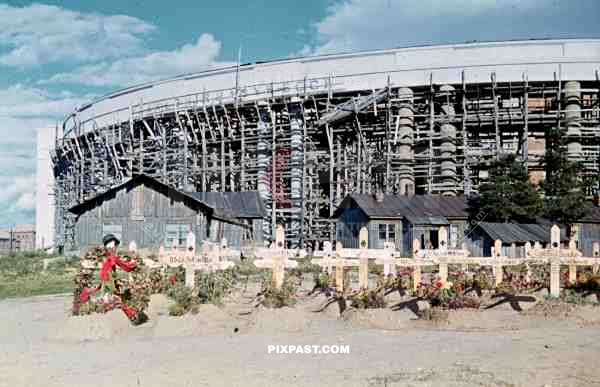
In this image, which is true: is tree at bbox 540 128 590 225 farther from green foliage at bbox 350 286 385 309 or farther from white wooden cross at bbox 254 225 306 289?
green foliage at bbox 350 286 385 309

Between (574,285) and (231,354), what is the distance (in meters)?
7.58

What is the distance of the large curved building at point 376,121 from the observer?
45.7 meters

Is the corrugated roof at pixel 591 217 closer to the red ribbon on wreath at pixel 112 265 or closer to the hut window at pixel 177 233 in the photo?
the hut window at pixel 177 233

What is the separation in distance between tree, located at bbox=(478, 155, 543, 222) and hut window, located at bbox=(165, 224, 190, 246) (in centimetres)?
1481

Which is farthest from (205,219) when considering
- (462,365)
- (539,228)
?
(462,365)

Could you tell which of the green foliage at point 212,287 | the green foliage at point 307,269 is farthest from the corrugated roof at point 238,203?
the green foliage at point 212,287

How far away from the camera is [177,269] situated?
18.1 metres

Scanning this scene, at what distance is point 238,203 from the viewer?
47.2 meters

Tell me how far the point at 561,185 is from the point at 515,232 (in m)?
8.50

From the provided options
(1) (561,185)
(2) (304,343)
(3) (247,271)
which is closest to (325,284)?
(2) (304,343)

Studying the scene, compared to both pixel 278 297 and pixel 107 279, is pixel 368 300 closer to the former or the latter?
pixel 278 297

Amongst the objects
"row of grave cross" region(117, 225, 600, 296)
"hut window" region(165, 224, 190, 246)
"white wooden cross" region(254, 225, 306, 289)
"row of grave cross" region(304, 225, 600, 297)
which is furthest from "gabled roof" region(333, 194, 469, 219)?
"white wooden cross" region(254, 225, 306, 289)

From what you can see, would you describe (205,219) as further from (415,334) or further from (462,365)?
(462,365)

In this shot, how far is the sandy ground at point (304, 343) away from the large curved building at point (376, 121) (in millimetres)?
31855
